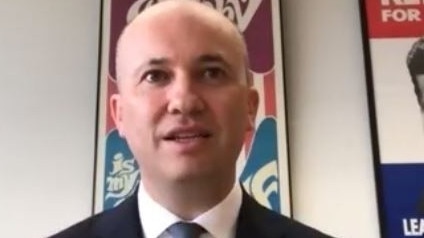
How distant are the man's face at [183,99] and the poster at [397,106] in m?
0.71

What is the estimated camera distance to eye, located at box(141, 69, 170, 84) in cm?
89

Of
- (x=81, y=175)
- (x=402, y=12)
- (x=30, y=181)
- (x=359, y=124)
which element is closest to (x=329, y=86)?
(x=359, y=124)

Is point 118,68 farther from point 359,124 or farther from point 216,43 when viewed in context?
point 359,124

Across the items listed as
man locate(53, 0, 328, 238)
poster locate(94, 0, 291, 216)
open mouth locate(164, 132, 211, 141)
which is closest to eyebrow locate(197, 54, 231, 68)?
man locate(53, 0, 328, 238)

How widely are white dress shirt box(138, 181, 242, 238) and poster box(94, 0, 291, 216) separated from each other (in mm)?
580

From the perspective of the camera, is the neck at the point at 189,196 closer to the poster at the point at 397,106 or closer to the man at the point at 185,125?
the man at the point at 185,125

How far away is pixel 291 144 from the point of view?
5.16ft

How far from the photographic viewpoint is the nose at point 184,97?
2.79 ft

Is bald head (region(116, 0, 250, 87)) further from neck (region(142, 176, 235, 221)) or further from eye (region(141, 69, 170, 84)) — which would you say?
neck (region(142, 176, 235, 221))

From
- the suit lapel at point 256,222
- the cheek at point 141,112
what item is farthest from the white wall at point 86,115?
the cheek at point 141,112

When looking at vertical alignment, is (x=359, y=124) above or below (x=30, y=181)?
above

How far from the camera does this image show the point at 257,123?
1.55 meters

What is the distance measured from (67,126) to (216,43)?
798 millimetres

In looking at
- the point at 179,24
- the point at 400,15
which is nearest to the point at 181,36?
the point at 179,24
